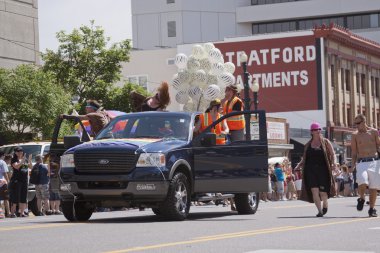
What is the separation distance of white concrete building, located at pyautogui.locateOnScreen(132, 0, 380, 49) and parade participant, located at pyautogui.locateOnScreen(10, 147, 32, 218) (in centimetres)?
7895

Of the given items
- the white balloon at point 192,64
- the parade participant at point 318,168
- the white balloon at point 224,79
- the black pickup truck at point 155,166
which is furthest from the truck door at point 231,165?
the white balloon at point 192,64

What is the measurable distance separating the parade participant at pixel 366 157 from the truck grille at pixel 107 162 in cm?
467

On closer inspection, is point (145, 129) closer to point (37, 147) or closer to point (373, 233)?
point (373, 233)

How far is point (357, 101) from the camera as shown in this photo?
276 feet

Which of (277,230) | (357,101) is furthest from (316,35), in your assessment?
(277,230)

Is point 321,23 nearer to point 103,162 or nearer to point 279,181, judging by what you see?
point 279,181

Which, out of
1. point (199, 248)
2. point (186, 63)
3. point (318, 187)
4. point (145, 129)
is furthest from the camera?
point (186, 63)

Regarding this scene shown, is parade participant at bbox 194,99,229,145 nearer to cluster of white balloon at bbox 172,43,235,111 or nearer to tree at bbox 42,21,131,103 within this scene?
cluster of white balloon at bbox 172,43,235,111

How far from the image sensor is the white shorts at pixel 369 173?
20.0m

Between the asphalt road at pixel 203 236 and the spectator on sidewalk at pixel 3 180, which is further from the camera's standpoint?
the spectator on sidewalk at pixel 3 180

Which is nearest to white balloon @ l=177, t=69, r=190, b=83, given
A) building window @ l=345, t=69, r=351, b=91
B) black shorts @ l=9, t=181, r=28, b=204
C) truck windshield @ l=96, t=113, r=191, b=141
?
black shorts @ l=9, t=181, r=28, b=204

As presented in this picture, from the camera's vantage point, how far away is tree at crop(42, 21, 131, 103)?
202ft

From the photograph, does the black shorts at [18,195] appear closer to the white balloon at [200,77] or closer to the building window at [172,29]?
the white balloon at [200,77]

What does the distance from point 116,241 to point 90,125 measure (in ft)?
28.4
